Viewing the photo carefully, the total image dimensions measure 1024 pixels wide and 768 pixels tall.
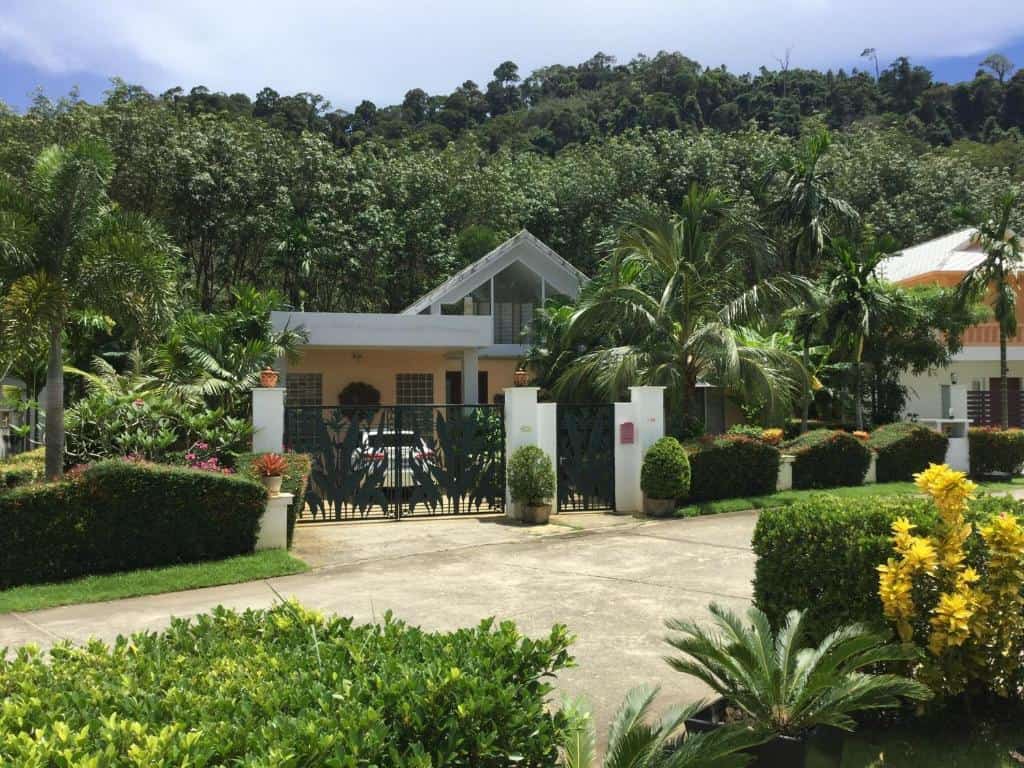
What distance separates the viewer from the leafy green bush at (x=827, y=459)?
18641 millimetres

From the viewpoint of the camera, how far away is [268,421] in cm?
1318

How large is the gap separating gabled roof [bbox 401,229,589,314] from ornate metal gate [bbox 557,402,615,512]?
11.1 metres

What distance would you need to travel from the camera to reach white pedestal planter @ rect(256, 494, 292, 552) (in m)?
11.4

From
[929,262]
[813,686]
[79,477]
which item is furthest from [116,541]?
[929,262]

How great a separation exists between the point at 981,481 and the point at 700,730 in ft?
63.7

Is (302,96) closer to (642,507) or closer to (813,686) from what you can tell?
(642,507)

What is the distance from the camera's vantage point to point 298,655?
139 inches

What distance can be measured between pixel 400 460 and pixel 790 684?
10489 mm

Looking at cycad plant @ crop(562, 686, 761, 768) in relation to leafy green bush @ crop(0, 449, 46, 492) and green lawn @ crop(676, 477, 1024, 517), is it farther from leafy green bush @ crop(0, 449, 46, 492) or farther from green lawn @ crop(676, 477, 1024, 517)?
green lawn @ crop(676, 477, 1024, 517)

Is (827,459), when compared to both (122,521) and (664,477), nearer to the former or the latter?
(664,477)

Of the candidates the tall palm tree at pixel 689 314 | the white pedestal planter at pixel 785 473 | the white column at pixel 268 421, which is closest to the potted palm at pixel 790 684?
the white column at pixel 268 421

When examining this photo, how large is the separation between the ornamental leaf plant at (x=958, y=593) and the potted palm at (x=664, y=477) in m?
9.80

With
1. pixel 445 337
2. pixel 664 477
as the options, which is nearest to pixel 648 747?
pixel 664 477

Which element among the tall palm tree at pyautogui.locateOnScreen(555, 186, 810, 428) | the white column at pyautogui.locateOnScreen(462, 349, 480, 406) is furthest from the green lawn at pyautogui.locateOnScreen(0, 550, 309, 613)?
the white column at pyautogui.locateOnScreen(462, 349, 480, 406)
